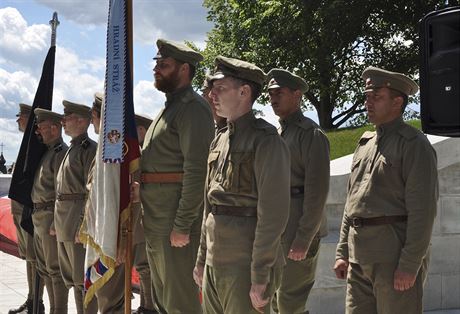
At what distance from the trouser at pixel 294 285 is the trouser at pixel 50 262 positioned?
2273mm

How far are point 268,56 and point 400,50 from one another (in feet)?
16.4


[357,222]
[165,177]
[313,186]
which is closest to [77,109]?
[165,177]

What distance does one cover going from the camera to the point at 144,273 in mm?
6531

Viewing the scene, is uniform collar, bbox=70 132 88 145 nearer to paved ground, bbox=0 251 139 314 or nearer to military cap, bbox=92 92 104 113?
military cap, bbox=92 92 104 113

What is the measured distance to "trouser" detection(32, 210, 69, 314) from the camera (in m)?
6.55

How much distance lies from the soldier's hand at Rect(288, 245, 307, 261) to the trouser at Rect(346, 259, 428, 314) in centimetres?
56

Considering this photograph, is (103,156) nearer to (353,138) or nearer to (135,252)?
(135,252)

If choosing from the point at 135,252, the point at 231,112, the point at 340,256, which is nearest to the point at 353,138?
the point at 135,252

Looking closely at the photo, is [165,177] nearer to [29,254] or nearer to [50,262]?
[50,262]

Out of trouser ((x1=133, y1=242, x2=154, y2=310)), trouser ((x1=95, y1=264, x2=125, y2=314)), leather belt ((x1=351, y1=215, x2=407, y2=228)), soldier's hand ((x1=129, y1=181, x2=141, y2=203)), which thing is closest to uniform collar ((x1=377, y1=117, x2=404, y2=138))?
leather belt ((x1=351, y1=215, x2=407, y2=228))

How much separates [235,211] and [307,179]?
1449mm

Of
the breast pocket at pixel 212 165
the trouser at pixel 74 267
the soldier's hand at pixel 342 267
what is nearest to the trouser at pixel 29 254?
the trouser at pixel 74 267

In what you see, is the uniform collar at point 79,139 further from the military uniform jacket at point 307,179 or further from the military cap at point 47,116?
the military uniform jacket at point 307,179

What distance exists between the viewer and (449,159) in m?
7.10
